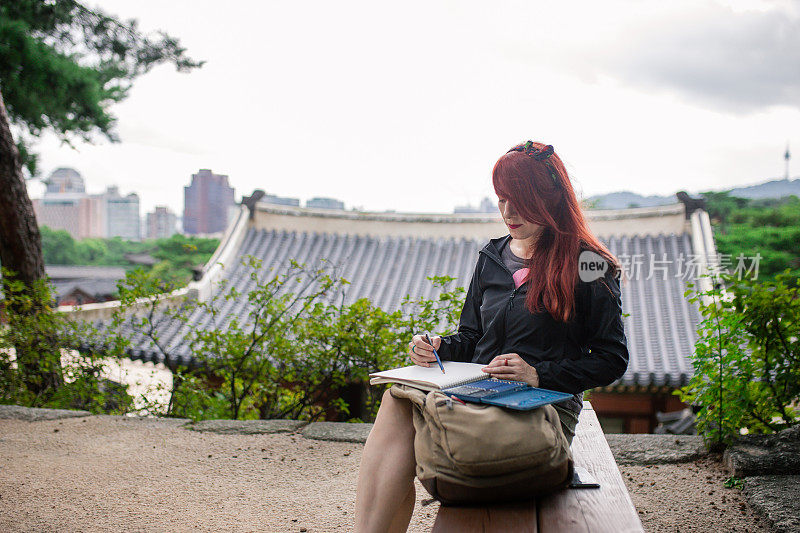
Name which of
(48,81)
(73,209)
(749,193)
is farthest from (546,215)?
(73,209)

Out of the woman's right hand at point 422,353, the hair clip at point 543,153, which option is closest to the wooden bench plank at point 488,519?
the woman's right hand at point 422,353

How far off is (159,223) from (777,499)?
30.3 m

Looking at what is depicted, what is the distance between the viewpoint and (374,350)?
3.44 metres


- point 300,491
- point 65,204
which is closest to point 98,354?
point 300,491

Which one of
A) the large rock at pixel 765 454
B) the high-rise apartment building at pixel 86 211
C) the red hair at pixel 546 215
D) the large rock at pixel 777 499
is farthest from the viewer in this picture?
the high-rise apartment building at pixel 86 211

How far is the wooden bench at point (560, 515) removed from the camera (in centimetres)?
132

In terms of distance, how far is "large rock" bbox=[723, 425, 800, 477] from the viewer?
244 centimetres

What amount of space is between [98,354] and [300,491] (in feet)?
6.63

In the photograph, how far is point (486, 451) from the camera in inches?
52.2

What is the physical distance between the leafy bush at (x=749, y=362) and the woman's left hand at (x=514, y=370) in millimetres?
1262

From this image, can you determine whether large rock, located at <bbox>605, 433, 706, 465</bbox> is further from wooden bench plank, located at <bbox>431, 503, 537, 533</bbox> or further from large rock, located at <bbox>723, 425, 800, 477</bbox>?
wooden bench plank, located at <bbox>431, 503, 537, 533</bbox>

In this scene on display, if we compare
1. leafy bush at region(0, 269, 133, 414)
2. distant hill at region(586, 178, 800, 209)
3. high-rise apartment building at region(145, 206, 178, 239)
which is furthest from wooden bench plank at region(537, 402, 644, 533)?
high-rise apartment building at region(145, 206, 178, 239)

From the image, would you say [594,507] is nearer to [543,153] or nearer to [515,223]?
[515,223]

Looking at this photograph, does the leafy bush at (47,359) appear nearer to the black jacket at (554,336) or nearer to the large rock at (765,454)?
the black jacket at (554,336)
